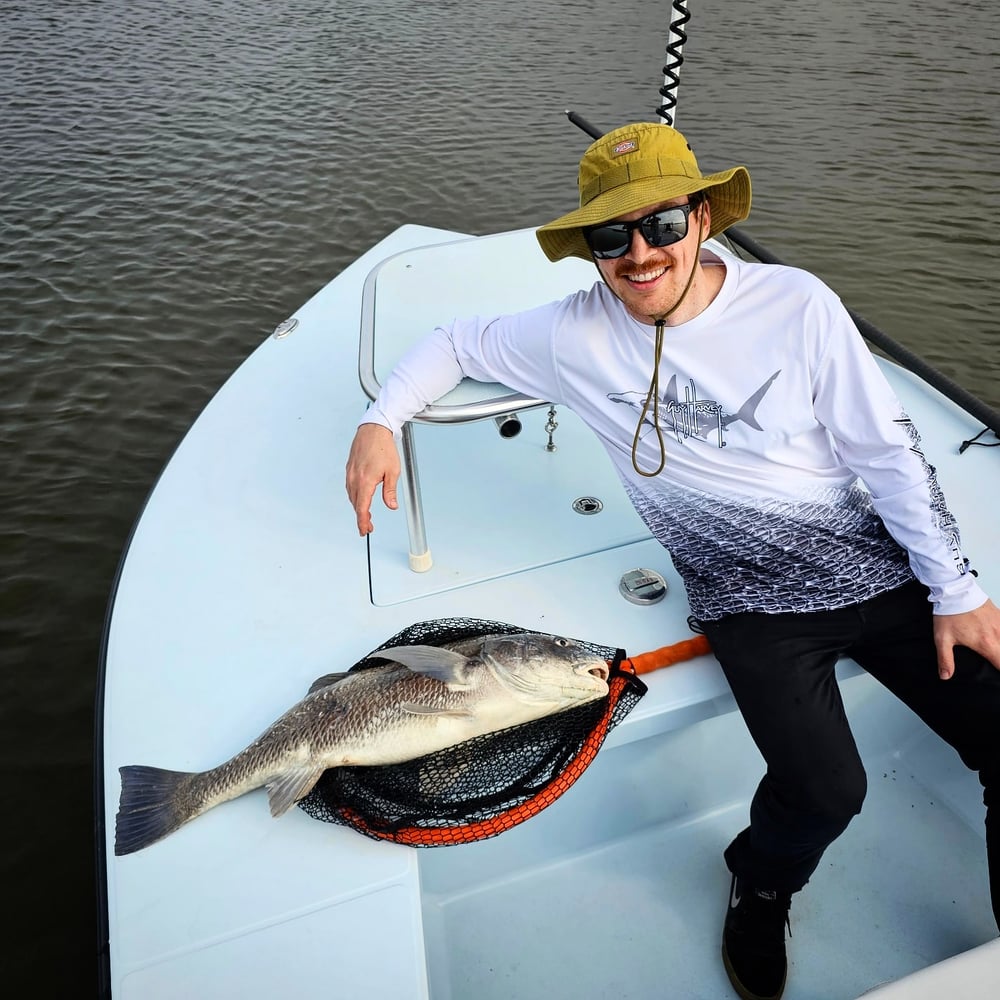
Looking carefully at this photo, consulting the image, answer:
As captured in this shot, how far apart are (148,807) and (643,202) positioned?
6.10 feet

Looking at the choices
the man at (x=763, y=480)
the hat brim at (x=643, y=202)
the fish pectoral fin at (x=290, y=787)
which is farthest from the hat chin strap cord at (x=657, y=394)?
the fish pectoral fin at (x=290, y=787)

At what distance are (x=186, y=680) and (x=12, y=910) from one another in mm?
1484

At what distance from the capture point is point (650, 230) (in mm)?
1893

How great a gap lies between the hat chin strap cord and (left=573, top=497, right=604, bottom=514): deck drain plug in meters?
0.64

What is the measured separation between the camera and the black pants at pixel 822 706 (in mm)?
1845

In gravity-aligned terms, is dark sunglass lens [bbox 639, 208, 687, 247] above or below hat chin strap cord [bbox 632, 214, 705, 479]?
above

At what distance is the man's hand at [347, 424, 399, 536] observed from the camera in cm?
214

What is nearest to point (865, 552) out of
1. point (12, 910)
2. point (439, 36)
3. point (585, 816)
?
point (585, 816)

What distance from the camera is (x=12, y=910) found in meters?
2.94

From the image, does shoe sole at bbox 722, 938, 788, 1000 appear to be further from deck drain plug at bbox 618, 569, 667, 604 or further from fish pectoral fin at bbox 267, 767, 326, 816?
fish pectoral fin at bbox 267, 767, 326, 816

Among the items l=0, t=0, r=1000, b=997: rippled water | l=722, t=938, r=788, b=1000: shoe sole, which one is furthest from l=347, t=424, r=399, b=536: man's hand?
l=0, t=0, r=1000, b=997: rippled water

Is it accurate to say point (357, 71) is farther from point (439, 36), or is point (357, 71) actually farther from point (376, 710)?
point (376, 710)

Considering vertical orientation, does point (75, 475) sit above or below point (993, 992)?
below

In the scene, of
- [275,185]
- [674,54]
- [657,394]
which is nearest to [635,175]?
[657,394]
